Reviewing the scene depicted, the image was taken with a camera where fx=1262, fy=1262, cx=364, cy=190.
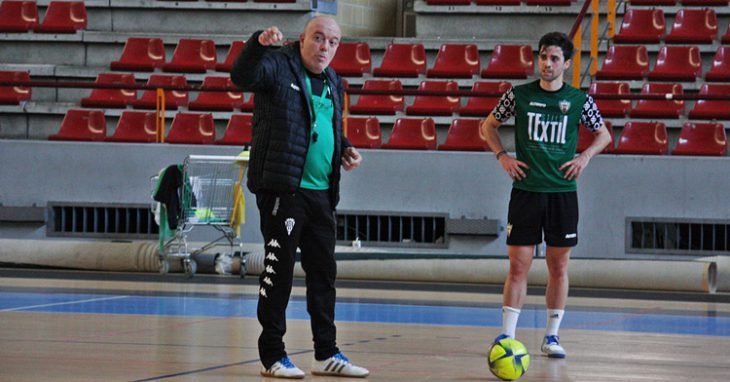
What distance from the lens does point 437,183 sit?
15812 mm

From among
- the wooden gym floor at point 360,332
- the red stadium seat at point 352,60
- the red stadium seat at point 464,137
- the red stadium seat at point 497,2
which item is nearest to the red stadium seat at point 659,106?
the red stadium seat at point 464,137

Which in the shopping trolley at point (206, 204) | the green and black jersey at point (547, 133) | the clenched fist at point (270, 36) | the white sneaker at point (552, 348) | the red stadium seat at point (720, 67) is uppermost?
the red stadium seat at point (720, 67)

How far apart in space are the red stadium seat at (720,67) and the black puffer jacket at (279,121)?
40.9ft

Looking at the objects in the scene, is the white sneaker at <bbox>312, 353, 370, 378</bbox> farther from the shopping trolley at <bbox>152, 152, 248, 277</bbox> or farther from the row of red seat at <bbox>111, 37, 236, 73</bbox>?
the row of red seat at <bbox>111, 37, 236, 73</bbox>

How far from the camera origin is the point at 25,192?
16781 millimetres

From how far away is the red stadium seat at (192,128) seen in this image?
1730 centimetres

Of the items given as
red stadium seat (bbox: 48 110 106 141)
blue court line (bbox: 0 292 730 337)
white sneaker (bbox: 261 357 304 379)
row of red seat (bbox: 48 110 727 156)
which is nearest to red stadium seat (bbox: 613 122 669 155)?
row of red seat (bbox: 48 110 727 156)

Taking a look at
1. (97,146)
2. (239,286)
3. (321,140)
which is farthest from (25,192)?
(321,140)

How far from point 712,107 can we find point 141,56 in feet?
28.1

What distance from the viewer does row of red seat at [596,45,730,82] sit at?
17.6m

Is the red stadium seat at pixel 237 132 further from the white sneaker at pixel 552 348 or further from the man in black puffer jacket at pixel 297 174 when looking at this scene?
the man in black puffer jacket at pixel 297 174

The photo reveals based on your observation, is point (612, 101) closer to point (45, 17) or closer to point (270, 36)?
point (45, 17)

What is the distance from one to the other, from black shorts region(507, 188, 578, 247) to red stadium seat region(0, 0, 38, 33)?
14534mm

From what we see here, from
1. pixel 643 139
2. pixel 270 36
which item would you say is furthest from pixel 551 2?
pixel 270 36
